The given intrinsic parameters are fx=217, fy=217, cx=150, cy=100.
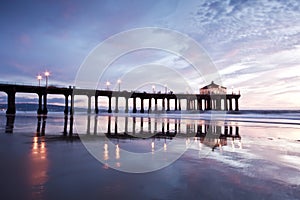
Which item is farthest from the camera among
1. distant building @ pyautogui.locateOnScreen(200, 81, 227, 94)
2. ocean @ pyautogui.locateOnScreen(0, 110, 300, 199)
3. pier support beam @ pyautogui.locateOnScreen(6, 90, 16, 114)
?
distant building @ pyautogui.locateOnScreen(200, 81, 227, 94)

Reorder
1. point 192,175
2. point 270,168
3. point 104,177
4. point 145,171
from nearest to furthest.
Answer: point 104,177 < point 192,175 < point 145,171 < point 270,168

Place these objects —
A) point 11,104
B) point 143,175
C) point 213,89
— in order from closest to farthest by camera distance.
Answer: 1. point 143,175
2. point 11,104
3. point 213,89

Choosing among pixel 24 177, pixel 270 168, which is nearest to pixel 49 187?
pixel 24 177

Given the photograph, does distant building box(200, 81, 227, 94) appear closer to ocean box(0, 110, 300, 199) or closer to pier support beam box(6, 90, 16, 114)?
pier support beam box(6, 90, 16, 114)

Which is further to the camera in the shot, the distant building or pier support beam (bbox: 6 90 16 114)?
the distant building

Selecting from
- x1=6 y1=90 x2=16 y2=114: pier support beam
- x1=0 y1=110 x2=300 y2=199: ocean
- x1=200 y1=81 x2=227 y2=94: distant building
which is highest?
x1=200 y1=81 x2=227 y2=94: distant building

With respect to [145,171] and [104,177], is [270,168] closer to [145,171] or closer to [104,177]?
[145,171]

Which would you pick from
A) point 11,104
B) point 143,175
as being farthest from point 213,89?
point 143,175

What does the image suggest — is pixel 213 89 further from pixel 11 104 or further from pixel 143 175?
pixel 143 175

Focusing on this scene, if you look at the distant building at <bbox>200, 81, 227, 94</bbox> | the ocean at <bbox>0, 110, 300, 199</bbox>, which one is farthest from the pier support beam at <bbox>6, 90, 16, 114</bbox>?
the distant building at <bbox>200, 81, 227, 94</bbox>

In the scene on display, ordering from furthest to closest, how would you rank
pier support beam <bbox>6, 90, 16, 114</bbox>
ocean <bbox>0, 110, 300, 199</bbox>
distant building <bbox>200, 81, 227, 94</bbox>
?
distant building <bbox>200, 81, 227, 94</bbox> → pier support beam <bbox>6, 90, 16, 114</bbox> → ocean <bbox>0, 110, 300, 199</bbox>

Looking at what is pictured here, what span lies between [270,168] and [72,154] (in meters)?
6.22

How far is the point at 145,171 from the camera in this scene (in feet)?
18.5

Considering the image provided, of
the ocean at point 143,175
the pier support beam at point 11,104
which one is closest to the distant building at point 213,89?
the pier support beam at point 11,104
